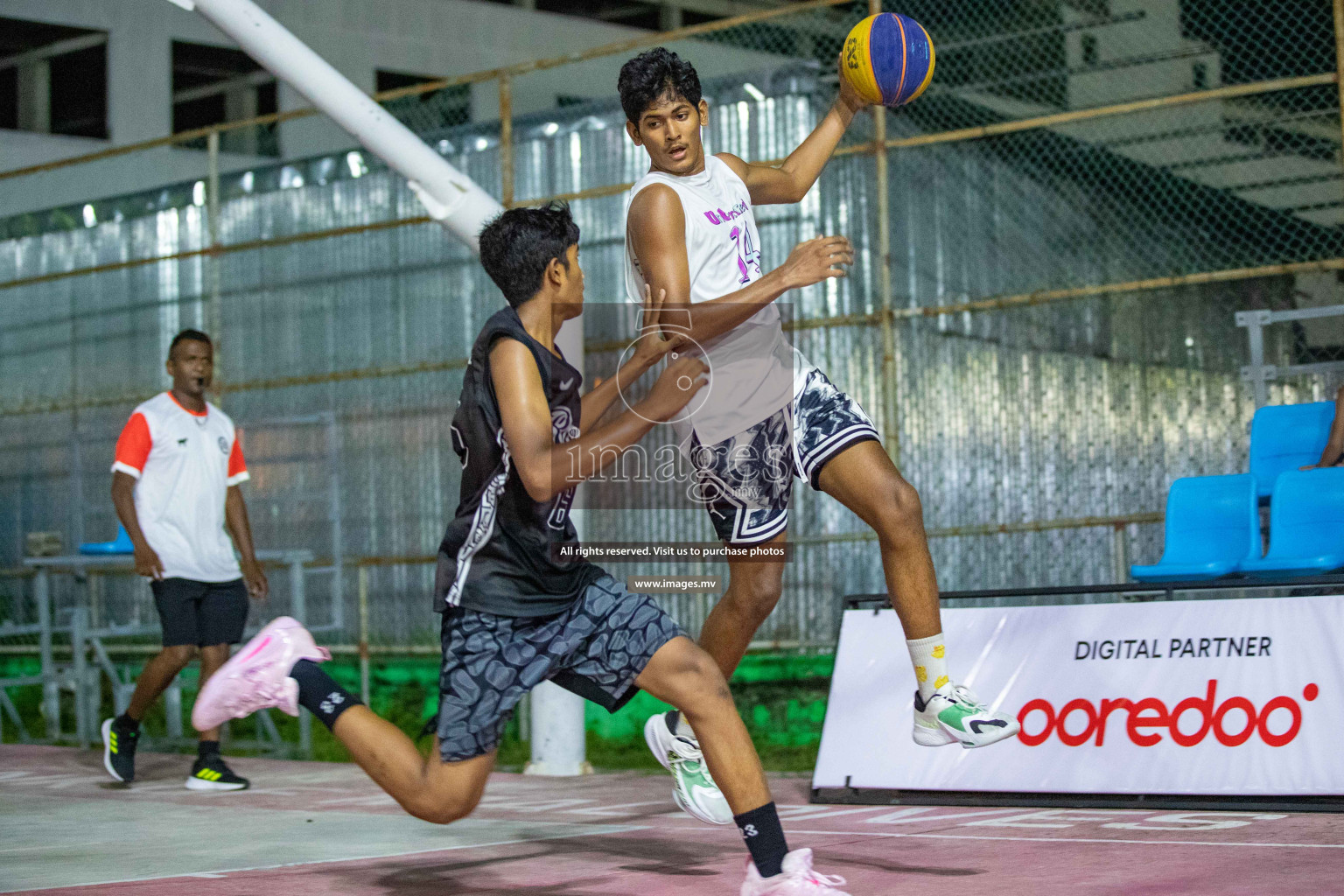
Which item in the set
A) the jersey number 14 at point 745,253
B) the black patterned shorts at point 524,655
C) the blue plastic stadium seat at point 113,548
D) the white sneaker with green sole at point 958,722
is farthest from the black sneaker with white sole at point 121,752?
the white sneaker with green sole at point 958,722

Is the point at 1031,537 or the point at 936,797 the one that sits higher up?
the point at 1031,537

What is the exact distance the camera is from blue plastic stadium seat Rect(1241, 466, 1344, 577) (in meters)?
6.57

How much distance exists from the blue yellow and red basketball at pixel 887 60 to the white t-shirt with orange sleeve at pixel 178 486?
4232 millimetres

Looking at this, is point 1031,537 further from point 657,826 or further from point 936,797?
point 657,826

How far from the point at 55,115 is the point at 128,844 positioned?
18425mm

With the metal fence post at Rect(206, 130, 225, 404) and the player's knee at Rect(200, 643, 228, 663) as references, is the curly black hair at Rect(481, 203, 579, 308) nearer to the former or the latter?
the player's knee at Rect(200, 643, 228, 663)

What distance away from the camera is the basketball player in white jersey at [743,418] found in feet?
14.4

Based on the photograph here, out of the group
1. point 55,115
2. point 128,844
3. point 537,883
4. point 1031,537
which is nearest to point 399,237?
point 1031,537

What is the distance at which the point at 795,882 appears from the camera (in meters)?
3.62

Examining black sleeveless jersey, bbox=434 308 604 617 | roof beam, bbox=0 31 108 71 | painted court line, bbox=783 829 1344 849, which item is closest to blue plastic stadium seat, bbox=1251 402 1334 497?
painted court line, bbox=783 829 1344 849

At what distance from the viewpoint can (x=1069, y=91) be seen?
1409 centimetres

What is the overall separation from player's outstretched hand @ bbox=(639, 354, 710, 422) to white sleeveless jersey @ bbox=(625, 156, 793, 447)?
93 cm

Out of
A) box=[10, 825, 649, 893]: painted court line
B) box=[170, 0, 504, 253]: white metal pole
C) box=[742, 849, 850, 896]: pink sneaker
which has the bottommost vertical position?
box=[10, 825, 649, 893]: painted court line

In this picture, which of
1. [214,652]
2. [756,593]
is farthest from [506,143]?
[756,593]
